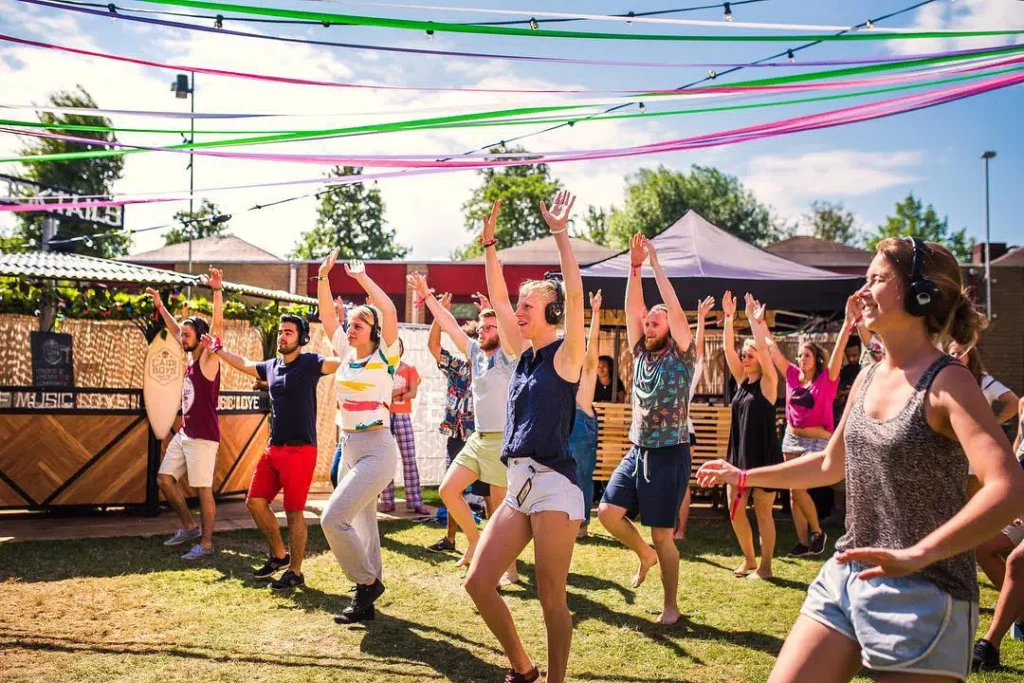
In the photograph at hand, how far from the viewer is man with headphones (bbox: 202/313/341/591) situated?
247 inches

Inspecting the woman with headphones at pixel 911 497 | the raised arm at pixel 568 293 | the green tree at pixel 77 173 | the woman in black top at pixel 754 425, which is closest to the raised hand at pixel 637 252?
the raised arm at pixel 568 293

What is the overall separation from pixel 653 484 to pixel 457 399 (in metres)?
3.34

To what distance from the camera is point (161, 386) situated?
899 cm

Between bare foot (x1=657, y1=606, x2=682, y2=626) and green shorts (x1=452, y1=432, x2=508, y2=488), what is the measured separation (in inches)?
56.6

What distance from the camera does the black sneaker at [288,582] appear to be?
6.28 meters

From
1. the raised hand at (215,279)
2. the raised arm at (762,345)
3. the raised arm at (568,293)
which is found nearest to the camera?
the raised arm at (568,293)

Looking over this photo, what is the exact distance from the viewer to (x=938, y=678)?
2.12 m

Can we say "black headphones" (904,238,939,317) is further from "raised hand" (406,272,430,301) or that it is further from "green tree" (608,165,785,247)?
"green tree" (608,165,785,247)

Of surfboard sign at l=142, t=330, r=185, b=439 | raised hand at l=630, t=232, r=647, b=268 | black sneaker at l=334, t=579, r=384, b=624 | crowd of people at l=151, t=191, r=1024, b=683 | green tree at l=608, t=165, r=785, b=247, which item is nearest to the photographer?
crowd of people at l=151, t=191, r=1024, b=683

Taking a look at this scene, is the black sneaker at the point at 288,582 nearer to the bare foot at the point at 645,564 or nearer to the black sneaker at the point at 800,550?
the bare foot at the point at 645,564

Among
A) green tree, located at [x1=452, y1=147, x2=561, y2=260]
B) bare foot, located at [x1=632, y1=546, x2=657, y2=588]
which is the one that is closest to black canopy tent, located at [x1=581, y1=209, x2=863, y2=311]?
bare foot, located at [x1=632, y1=546, x2=657, y2=588]

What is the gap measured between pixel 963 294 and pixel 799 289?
25.3ft

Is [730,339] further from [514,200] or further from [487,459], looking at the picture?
[514,200]

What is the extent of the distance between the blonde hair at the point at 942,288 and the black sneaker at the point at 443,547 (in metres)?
6.09
